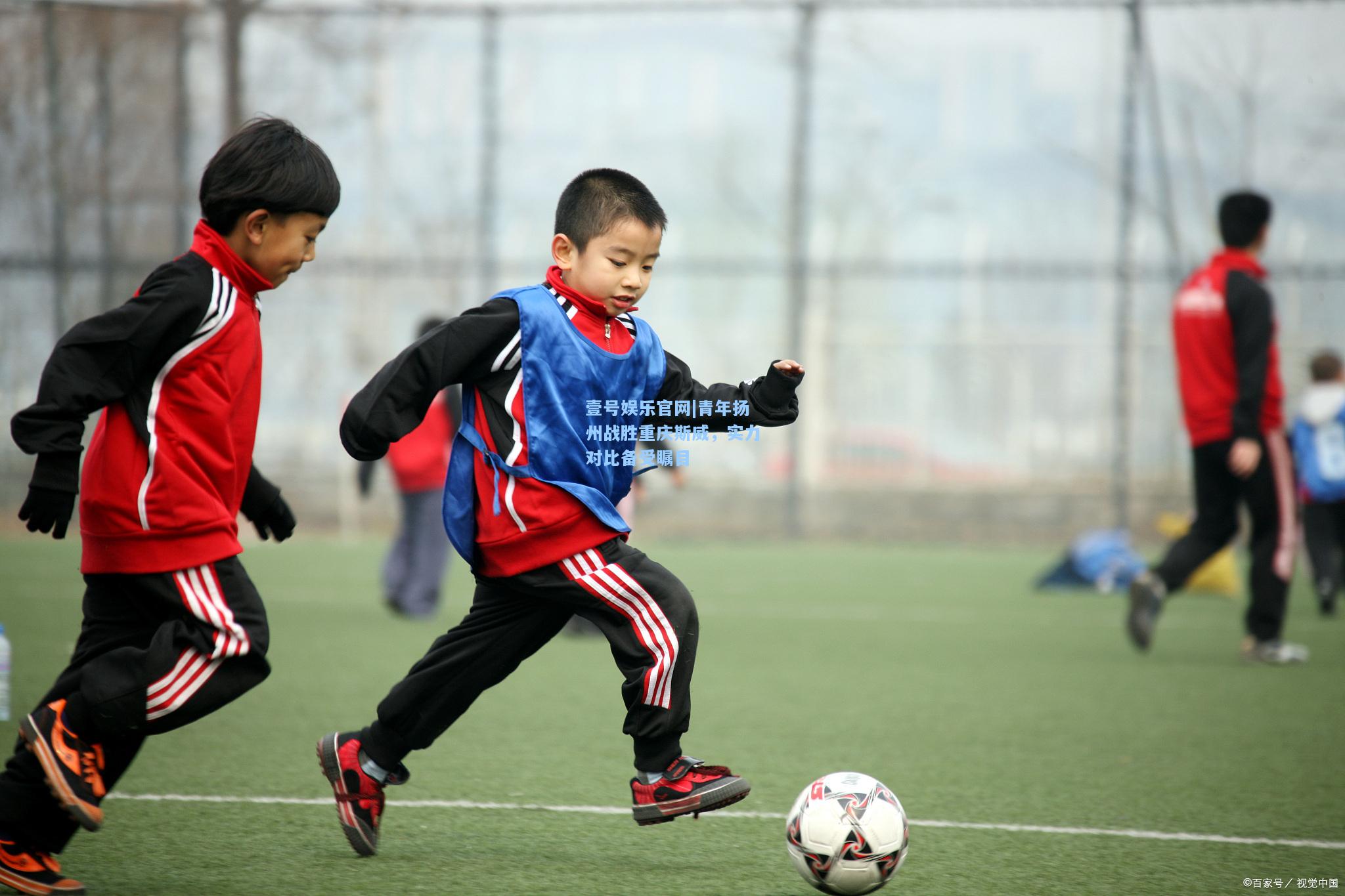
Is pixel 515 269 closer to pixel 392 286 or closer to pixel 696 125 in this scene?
pixel 392 286

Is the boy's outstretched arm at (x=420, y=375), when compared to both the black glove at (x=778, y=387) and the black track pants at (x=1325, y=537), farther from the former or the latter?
the black track pants at (x=1325, y=537)

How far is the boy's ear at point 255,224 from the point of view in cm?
300

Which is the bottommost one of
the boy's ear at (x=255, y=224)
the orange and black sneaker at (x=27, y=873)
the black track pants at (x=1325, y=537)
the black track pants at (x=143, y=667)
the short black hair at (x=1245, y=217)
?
the black track pants at (x=1325, y=537)

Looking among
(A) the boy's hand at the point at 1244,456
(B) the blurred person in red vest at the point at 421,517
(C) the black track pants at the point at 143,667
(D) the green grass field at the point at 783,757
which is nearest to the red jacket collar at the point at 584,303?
(C) the black track pants at the point at 143,667

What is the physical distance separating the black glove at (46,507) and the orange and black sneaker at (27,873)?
2.18ft

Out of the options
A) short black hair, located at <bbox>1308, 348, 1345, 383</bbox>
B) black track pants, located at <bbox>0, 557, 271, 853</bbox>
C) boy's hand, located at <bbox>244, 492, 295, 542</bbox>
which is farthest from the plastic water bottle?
short black hair, located at <bbox>1308, 348, 1345, 383</bbox>

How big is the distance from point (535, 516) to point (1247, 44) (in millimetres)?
12176

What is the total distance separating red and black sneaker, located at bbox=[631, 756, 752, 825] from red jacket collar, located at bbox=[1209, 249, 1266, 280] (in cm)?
475

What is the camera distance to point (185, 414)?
2906mm

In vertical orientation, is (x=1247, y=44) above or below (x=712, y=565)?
above

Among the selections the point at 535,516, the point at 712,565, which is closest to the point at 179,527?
the point at 535,516

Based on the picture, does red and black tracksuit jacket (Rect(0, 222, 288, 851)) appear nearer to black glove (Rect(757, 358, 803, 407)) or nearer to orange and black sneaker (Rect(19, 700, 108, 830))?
orange and black sneaker (Rect(19, 700, 108, 830))

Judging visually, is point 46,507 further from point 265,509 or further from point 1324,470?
point 1324,470

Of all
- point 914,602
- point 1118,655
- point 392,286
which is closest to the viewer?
point 1118,655
